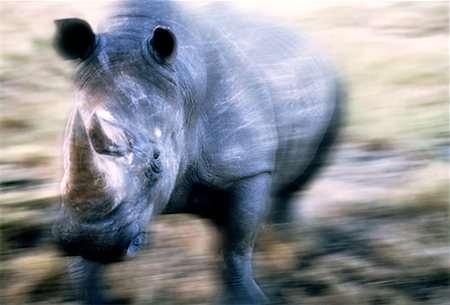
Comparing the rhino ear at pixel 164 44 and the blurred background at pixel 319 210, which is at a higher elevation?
the rhino ear at pixel 164 44

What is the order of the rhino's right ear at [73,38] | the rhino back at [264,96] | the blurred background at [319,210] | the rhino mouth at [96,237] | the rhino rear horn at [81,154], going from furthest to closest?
the blurred background at [319,210] < the rhino back at [264,96] < the rhino's right ear at [73,38] < the rhino mouth at [96,237] < the rhino rear horn at [81,154]

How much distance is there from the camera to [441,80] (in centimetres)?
608

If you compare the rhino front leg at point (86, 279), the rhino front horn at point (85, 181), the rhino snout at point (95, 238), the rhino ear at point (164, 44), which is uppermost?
the rhino ear at point (164, 44)

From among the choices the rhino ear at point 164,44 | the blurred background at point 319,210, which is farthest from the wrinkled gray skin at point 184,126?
the blurred background at point 319,210

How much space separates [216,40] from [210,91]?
247mm

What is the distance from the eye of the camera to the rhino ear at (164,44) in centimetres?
310

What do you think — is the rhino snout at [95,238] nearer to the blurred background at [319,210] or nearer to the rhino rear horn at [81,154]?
the rhino rear horn at [81,154]

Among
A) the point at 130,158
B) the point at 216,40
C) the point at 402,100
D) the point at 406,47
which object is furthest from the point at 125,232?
the point at 406,47

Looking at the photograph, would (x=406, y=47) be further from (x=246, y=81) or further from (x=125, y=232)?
(x=125, y=232)

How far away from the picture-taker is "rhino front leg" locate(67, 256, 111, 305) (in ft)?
11.9

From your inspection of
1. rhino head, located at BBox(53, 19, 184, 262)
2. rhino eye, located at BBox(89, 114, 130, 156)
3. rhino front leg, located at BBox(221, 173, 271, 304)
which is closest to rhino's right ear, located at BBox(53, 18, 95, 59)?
rhino head, located at BBox(53, 19, 184, 262)

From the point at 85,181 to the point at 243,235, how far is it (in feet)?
3.23

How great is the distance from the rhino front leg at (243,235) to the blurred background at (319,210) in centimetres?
17

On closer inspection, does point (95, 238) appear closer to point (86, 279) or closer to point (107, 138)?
point (107, 138)
